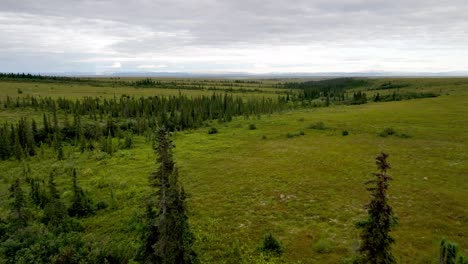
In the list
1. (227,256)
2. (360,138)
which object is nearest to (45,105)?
(360,138)

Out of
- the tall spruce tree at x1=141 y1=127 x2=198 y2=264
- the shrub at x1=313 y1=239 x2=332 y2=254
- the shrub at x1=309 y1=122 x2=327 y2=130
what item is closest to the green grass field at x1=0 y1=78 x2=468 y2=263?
the shrub at x1=313 y1=239 x2=332 y2=254

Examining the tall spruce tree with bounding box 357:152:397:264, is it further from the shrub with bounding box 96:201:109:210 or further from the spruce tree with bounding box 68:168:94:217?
the shrub with bounding box 96:201:109:210

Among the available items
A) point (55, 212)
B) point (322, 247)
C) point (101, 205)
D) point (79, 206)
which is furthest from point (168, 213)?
point (101, 205)

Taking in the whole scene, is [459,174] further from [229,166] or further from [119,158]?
[119,158]

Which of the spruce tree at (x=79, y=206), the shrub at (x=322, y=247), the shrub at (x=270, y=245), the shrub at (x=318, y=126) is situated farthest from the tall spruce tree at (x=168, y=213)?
the shrub at (x=318, y=126)

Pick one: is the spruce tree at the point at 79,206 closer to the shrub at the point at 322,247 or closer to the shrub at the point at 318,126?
the shrub at the point at 322,247

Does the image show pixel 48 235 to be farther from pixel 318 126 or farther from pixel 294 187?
pixel 318 126

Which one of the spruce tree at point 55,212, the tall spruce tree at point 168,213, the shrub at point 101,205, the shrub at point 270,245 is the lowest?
the shrub at point 101,205
